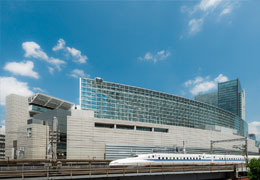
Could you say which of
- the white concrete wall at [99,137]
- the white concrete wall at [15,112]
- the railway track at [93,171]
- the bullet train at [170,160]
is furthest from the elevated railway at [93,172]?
the white concrete wall at [15,112]

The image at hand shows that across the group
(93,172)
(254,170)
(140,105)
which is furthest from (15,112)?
(254,170)

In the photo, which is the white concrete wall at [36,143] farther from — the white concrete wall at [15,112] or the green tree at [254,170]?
the green tree at [254,170]

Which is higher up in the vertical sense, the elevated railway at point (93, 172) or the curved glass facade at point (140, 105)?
the curved glass facade at point (140, 105)

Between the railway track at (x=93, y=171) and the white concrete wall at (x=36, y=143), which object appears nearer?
the railway track at (x=93, y=171)

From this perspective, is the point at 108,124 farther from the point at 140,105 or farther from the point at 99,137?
the point at 140,105

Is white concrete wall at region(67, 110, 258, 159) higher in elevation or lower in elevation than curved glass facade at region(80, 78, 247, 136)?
lower

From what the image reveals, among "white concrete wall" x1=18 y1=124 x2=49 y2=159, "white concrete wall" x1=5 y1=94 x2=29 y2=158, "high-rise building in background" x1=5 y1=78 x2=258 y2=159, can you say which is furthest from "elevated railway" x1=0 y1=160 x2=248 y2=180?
"white concrete wall" x1=5 y1=94 x2=29 y2=158

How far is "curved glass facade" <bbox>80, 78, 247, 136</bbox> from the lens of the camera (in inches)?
3482

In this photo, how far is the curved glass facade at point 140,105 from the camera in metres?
88.4

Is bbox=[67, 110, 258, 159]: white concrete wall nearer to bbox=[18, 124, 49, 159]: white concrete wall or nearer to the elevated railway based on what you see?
bbox=[18, 124, 49, 159]: white concrete wall

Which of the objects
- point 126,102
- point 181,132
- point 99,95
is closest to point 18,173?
point 99,95

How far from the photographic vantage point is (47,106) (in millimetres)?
111125

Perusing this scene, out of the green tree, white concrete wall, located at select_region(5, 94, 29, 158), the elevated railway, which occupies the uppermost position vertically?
A: white concrete wall, located at select_region(5, 94, 29, 158)

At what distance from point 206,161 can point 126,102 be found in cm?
4573
